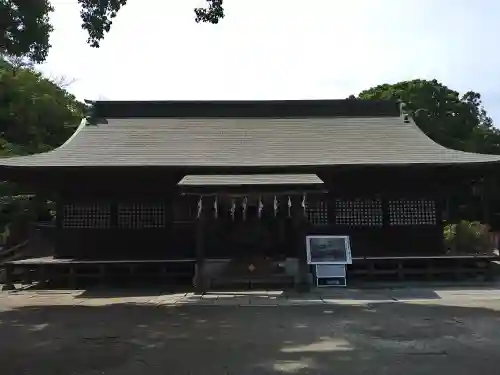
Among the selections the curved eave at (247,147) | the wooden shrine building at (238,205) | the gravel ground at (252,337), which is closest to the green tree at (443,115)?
the curved eave at (247,147)

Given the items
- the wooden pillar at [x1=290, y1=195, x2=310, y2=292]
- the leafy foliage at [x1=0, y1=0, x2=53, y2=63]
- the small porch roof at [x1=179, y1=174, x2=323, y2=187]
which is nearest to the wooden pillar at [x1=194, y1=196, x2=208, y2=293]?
the small porch roof at [x1=179, y1=174, x2=323, y2=187]

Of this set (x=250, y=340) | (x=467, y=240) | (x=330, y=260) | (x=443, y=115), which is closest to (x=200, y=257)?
(x=330, y=260)

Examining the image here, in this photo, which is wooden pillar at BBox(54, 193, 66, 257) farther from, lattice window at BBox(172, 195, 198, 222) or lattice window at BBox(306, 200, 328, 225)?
lattice window at BBox(306, 200, 328, 225)

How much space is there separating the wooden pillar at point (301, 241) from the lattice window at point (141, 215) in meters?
4.55

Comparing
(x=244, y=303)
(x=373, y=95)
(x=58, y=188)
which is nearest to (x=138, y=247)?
(x=58, y=188)

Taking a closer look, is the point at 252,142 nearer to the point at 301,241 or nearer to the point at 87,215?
the point at 301,241

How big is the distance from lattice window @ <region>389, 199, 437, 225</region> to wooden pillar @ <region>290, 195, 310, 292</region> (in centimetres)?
390

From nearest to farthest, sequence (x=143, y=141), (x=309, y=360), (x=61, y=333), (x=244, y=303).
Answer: (x=309, y=360) → (x=61, y=333) → (x=244, y=303) → (x=143, y=141)

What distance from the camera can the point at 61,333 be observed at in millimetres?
8805

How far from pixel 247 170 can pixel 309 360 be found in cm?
916

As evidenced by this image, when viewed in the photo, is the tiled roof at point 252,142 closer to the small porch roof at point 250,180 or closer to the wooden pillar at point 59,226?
the small porch roof at point 250,180

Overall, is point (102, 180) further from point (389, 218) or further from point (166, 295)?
point (389, 218)

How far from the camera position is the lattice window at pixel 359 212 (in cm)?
1619

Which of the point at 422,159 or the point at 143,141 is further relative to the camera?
the point at 143,141
